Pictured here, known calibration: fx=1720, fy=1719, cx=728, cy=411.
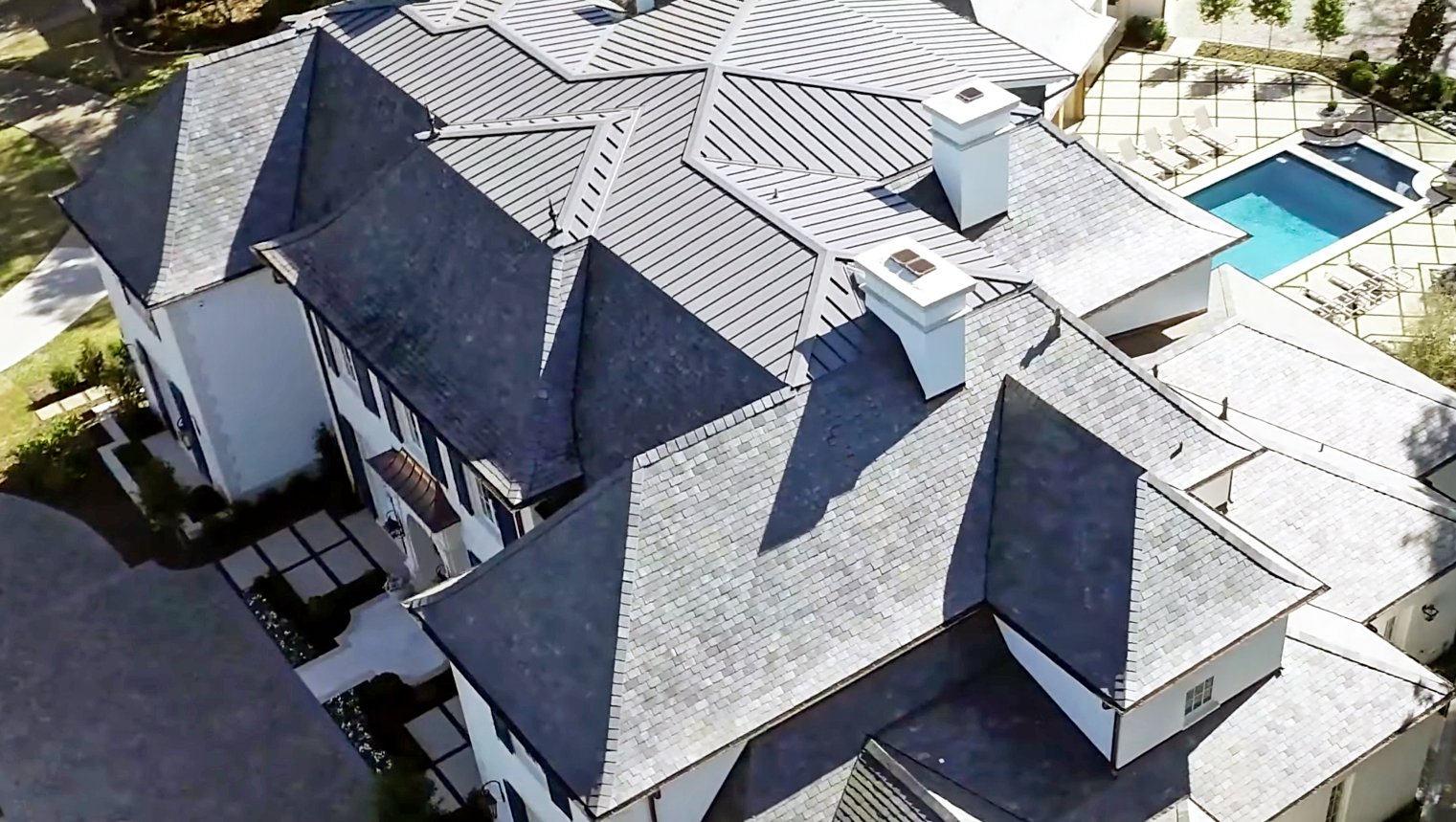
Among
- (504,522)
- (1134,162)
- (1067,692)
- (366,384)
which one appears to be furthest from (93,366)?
(1134,162)

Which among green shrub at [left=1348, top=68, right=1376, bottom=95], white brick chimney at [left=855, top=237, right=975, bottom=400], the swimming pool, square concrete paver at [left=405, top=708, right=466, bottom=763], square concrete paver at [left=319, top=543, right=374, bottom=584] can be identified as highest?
white brick chimney at [left=855, top=237, right=975, bottom=400]

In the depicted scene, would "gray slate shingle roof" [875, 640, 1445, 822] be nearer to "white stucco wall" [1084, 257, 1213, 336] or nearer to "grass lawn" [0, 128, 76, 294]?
"white stucco wall" [1084, 257, 1213, 336]

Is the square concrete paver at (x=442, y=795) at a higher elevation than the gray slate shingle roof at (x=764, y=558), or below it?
below

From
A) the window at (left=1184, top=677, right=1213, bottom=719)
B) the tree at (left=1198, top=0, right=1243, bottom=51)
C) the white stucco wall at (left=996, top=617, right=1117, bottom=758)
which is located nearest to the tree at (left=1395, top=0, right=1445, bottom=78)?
the tree at (left=1198, top=0, right=1243, bottom=51)

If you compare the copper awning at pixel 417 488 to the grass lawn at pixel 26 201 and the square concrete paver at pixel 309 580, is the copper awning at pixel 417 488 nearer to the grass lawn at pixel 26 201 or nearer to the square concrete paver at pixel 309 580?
the square concrete paver at pixel 309 580

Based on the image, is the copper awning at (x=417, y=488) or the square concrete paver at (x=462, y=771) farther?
the copper awning at (x=417, y=488)

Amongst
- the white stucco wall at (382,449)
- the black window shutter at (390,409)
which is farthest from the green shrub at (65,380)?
the black window shutter at (390,409)
